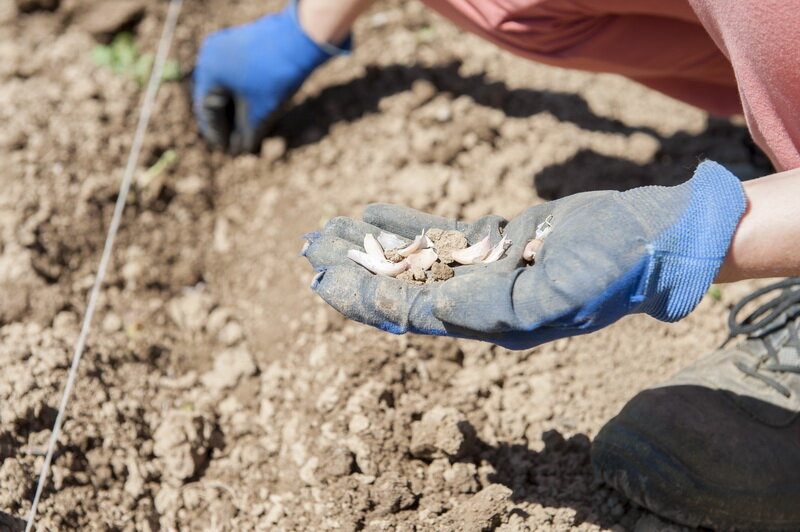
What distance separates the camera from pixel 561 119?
99.3 inches

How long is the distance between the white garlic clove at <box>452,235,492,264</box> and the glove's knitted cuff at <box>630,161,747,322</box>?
0.29m

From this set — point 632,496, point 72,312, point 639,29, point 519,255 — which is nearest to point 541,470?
point 632,496

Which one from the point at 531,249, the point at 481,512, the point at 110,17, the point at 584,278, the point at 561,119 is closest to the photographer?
the point at 584,278

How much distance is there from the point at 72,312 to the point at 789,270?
169 cm

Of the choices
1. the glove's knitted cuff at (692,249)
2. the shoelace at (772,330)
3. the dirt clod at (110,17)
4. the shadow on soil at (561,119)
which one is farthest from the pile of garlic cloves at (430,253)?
the dirt clod at (110,17)

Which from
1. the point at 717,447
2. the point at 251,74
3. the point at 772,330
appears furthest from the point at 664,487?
the point at 251,74

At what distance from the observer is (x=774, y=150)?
143 centimetres

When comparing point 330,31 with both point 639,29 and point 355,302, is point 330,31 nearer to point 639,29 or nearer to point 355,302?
point 639,29

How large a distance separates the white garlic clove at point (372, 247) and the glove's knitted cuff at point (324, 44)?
115 cm

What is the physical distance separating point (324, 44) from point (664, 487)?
160 centimetres

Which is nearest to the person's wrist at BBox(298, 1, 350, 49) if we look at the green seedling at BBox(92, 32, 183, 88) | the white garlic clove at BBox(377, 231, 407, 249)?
the green seedling at BBox(92, 32, 183, 88)

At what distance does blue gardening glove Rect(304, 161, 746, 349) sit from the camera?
3.76ft

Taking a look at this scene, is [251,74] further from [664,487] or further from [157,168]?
[664,487]

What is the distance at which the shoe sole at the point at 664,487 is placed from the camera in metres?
1.48
